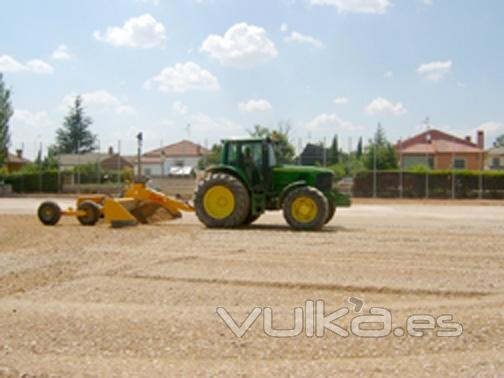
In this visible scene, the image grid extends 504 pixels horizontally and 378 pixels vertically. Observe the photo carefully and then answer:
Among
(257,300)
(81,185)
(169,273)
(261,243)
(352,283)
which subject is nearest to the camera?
(257,300)

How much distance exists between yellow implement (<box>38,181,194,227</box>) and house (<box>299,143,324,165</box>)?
18.6 m

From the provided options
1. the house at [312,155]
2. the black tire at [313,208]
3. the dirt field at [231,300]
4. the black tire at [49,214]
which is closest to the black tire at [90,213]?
the black tire at [49,214]

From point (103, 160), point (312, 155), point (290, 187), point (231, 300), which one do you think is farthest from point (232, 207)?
point (103, 160)

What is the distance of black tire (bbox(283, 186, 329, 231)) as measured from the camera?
1353 centimetres

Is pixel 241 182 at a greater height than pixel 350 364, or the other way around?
pixel 241 182

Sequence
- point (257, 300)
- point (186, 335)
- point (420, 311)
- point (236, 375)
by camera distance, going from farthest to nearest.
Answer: point (257, 300) → point (420, 311) → point (186, 335) → point (236, 375)

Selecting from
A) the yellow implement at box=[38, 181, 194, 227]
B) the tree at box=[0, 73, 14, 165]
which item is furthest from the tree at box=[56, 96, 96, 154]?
the yellow implement at box=[38, 181, 194, 227]

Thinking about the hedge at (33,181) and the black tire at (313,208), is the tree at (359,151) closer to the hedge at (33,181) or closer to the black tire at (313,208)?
the hedge at (33,181)

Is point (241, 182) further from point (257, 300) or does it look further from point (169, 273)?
point (257, 300)

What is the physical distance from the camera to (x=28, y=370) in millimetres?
4246

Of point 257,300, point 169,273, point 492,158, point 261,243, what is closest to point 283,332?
point 257,300

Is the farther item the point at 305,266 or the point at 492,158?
the point at 492,158

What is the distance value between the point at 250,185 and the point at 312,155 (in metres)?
20.2

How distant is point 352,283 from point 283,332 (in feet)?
6.87
